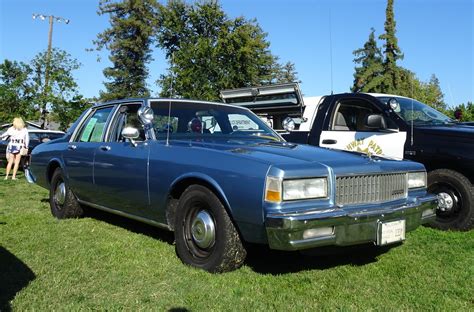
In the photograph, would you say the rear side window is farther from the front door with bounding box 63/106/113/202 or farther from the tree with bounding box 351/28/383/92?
the tree with bounding box 351/28/383/92

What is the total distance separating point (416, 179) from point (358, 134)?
2.17 m

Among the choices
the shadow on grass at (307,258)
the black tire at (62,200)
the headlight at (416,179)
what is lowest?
the shadow on grass at (307,258)

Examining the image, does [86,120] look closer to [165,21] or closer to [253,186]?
[253,186]

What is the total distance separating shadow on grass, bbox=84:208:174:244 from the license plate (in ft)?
7.63

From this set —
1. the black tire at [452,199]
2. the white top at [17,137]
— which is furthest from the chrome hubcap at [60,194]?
the white top at [17,137]

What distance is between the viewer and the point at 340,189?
12.4ft

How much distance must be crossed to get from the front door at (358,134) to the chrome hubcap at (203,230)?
2.99 m

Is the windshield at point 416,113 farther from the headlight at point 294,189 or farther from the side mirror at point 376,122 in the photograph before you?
the headlight at point 294,189

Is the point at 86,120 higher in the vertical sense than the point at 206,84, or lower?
lower

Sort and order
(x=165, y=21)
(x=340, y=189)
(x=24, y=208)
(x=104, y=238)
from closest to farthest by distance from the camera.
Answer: (x=340, y=189) < (x=104, y=238) < (x=24, y=208) < (x=165, y=21)

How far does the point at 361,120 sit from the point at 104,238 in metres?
3.81

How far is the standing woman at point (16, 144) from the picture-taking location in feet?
39.7

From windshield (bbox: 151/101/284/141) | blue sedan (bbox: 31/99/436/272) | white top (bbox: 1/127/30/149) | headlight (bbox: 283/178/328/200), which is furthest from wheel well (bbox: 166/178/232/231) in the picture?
white top (bbox: 1/127/30/149)

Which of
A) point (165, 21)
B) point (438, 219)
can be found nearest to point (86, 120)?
point (438, 219)
